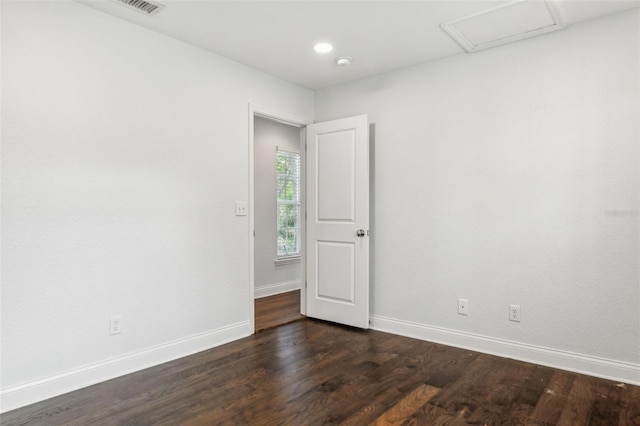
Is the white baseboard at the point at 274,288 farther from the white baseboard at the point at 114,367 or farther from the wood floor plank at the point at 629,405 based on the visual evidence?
the wood floor plank at the point at 629,405

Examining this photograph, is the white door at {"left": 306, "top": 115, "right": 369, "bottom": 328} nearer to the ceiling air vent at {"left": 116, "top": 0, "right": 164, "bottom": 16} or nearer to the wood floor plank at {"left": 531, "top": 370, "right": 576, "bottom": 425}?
the wood floor plank at {"left": 531, "top": 370, "right": 576, "bottom": 425}

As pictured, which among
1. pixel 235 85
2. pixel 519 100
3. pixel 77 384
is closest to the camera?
pixel 77 384

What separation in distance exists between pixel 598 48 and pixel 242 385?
11.0ft

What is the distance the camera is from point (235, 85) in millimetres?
3545

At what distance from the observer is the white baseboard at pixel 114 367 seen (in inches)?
90.1

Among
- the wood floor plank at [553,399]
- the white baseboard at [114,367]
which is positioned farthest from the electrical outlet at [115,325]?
the wood floor plank at [553,399]

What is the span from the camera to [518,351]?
3041 mm

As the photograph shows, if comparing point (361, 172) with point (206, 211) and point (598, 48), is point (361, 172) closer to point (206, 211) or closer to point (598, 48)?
point (206, 211)

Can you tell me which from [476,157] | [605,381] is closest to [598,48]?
[476,157]

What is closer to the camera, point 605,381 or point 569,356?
point 605,381

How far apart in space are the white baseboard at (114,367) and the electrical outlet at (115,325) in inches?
7.4

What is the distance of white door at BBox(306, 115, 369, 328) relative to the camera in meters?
3.79

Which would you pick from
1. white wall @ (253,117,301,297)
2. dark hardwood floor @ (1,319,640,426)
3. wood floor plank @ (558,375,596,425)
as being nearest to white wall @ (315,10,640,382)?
wood floor plank @ (558,375,596,425)

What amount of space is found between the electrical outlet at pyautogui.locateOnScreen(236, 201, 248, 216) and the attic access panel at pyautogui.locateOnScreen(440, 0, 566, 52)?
2.15 m
